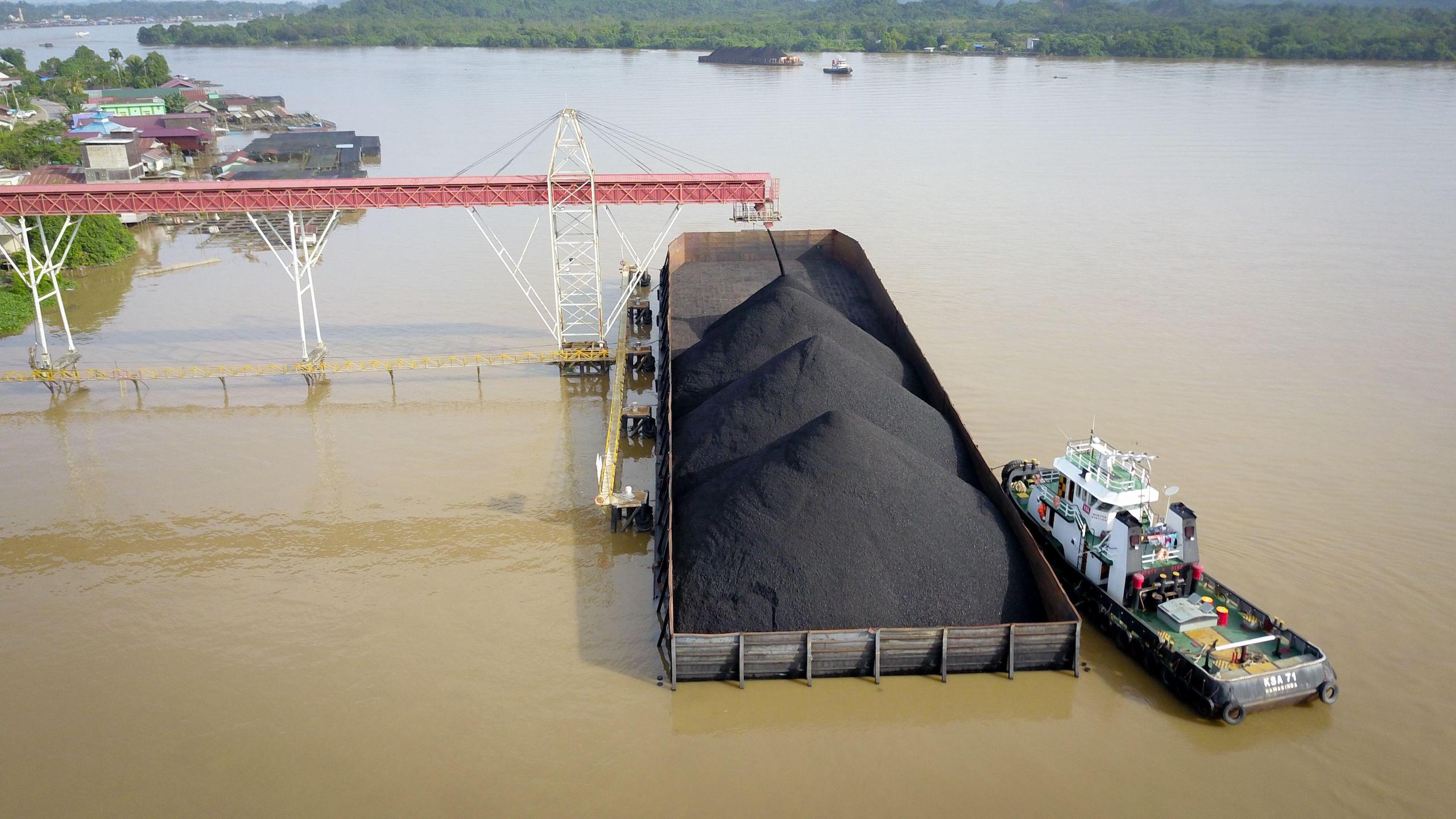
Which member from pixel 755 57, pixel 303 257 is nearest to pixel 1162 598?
pixel 303 257

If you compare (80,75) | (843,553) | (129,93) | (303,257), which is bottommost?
(843,553)

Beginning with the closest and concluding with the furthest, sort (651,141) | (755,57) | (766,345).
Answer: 1. (766,345)
2. (651,141)
3. (755,57)

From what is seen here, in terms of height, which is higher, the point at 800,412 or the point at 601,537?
the point at 800,412

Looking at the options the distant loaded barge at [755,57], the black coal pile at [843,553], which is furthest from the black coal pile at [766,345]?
the distant loaded barge at [755,57]

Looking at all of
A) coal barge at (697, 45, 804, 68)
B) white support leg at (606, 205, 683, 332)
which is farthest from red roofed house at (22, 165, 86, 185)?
coal barge at (697, 45, 804, 68)

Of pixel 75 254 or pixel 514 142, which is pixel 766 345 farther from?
pixel 514 142

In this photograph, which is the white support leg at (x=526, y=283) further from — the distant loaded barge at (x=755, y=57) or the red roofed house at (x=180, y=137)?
the distant loaded barge at (x=755, y=57)

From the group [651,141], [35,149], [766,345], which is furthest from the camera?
[651,141]

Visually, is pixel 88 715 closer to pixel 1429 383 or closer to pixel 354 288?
pixel 354 288
